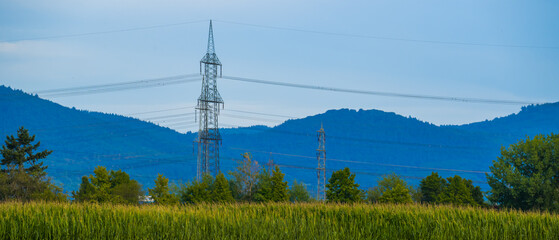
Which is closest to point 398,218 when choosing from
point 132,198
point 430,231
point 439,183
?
point 430,231

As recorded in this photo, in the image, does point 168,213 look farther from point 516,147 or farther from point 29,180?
point 516,147

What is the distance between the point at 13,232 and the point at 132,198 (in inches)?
1873

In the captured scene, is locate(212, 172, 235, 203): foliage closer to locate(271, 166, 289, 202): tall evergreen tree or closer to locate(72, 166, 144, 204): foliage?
locate(271, 166, 289, 202): tall evergreen tree

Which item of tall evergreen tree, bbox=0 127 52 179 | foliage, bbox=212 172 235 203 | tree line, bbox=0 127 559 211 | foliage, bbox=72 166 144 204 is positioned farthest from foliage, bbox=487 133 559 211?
tall evergreen tree, bbox=0 127 52 179

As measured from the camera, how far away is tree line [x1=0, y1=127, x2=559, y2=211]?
211 feet

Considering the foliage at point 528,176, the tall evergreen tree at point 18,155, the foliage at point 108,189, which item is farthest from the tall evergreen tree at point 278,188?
the tall evergreen tree at point 18,155

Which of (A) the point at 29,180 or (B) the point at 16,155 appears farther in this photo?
(B) the point at 16,155

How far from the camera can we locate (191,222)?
22.4 m

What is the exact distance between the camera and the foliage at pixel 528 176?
76062 mm

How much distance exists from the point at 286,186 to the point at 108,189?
68.7 ft

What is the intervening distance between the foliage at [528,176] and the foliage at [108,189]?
4926 cm

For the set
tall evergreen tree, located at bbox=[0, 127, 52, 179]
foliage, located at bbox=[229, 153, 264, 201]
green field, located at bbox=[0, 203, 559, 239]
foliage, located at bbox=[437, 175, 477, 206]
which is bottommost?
green field, located at bbox=[0, 203, 559, 239]

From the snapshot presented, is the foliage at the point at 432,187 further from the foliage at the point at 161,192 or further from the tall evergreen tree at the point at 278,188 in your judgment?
the foliage at the point at 161,192

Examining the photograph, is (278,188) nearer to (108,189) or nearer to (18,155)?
(108,189)
